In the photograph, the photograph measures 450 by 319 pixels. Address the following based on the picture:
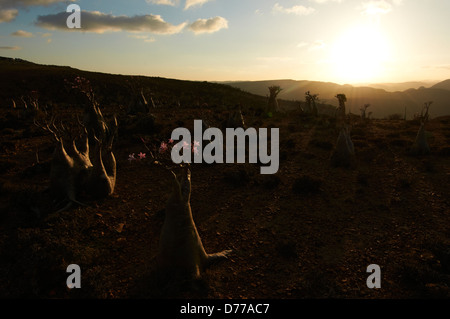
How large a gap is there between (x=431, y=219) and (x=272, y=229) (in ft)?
15.9

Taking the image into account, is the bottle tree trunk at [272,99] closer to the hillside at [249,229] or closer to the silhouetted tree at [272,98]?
the silhouetted tree at [272,98]

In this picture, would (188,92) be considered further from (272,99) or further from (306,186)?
(306,186)

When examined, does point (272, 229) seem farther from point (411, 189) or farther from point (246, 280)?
point (411, 189)

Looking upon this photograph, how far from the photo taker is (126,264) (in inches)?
240

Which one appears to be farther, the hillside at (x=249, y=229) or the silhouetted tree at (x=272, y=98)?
the silhouetted tree at (x=272, y=98)

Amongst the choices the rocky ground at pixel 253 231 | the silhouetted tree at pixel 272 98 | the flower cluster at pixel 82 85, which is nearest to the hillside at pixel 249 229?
the rocky ground at pixel 253 231

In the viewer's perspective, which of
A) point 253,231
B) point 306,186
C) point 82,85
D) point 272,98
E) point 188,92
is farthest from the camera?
point 188,92

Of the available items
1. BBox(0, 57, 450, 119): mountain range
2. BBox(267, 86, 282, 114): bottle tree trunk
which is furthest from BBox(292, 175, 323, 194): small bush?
BBox(267, 86, 282, 114): bottle tree trunk

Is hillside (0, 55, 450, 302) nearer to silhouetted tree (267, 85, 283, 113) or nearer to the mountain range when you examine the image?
the mountain range

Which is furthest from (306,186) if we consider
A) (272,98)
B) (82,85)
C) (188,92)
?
(188,92)

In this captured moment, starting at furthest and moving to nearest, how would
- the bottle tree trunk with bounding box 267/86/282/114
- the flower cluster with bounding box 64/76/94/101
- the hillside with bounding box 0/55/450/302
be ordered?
the bottle tree trunk with bounding box 267/86/282/114, the flower cluster with bounding box 64/76/94/101, the hillside with bounding box 0/55/450/302

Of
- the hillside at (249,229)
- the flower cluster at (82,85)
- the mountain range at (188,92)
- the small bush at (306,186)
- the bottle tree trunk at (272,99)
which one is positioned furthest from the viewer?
the mountain range at (188,92)
